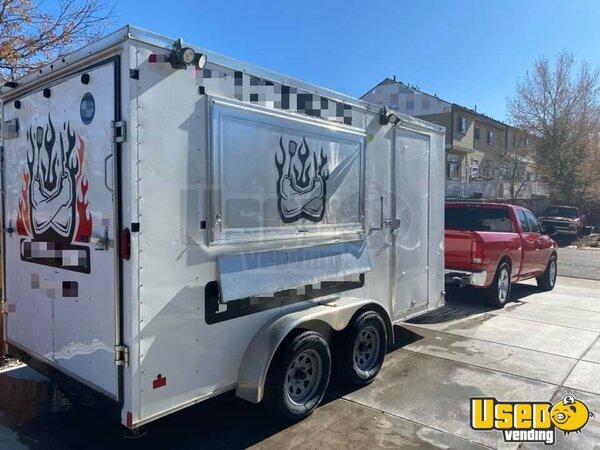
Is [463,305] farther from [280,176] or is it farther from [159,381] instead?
[159,381]

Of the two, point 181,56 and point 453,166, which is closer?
point 181,56

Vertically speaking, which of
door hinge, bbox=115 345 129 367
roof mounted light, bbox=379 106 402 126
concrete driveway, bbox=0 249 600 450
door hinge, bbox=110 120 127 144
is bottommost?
concrete driveway, bbox=0 249 600 450

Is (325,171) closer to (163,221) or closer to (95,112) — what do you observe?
(163,221)

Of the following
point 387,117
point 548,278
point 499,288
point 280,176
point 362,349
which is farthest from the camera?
point 548,278

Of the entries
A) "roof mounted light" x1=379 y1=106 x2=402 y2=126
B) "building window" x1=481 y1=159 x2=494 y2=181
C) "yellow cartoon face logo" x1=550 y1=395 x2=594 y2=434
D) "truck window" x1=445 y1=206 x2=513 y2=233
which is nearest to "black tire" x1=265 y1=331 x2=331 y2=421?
"yellow cartoon face logo" x1=550 y1=395 x2=594 y2=434

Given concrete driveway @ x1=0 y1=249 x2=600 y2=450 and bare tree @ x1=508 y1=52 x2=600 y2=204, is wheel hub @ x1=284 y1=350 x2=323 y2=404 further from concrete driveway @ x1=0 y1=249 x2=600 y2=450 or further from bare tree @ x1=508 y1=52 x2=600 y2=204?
bare tree @ x1=508 y1=52 x2=600 y2=204

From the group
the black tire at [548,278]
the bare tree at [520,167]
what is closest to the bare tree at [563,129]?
the bare tree at [520,167]

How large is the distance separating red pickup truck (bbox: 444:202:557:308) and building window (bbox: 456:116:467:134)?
1073 inches

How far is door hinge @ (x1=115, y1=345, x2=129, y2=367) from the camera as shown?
113 inches

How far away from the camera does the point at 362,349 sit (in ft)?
15.3

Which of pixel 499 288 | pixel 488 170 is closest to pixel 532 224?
pixel 499 288

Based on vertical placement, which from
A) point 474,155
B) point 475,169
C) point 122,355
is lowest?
point 122,355

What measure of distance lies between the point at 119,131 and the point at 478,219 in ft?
24.2

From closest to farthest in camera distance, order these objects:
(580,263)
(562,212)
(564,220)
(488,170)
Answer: (580,263)
(564,220)
(562,212)
(488,170)
